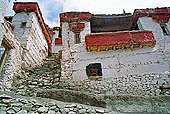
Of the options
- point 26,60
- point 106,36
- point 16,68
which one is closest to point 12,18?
point 26,60

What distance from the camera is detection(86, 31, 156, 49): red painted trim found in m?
10.7

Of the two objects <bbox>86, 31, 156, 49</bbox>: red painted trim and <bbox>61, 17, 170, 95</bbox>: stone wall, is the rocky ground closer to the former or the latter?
<bbox>61, 17, 170, 95</bbox>: stone wall

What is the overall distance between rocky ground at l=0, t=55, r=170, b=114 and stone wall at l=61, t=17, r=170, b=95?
31.2 inches

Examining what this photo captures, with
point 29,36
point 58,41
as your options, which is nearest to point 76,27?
point 29,36

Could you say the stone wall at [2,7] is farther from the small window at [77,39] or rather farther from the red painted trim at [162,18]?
the red painted trim at [162,18]

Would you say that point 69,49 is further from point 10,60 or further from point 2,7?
point 2,7

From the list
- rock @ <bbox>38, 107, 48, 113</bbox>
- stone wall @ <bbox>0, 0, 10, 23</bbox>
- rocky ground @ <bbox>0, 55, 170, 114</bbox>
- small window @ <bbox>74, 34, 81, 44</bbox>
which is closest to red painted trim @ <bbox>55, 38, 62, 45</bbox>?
small window @ <bbox>74, 34, 81, 44</bbox>

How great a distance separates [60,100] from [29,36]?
589 cm

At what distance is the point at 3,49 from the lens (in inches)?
335

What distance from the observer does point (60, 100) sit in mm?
6270

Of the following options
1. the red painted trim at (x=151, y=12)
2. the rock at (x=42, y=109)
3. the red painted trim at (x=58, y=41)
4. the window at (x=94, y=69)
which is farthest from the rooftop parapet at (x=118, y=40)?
the red painted trim at (x=58, y=41)

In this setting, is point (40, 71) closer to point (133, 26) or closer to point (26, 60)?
point (26, 60)

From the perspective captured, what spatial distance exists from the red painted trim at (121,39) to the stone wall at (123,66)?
1.46 ft

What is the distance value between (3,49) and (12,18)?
175 inches
